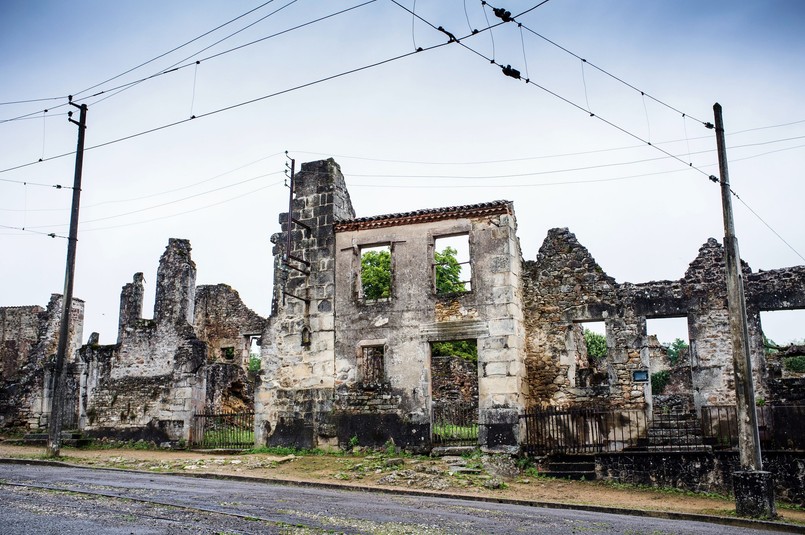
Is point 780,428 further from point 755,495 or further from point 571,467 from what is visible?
point 571,467

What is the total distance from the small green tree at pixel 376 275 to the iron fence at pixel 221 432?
42.8ft

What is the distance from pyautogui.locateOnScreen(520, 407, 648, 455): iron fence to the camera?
19172 mm

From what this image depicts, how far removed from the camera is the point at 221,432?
952 inches

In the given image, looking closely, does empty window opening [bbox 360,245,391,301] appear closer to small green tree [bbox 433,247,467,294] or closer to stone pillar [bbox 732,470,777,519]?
small green tree [bbox 433,247,467,294]

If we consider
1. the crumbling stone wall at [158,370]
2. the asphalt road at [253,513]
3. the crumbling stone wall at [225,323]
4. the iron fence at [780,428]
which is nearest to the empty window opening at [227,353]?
the crumbling stone wall at [225,323]

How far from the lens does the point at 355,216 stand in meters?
24.5

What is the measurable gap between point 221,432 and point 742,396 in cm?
1616

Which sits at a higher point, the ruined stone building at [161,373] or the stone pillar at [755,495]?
the ruined stone building at [161,373]

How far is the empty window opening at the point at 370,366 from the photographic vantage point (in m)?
21.7

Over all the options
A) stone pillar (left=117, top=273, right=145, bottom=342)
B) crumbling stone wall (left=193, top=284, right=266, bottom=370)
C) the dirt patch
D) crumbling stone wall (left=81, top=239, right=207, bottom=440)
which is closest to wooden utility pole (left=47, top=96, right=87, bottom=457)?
the dirt patch

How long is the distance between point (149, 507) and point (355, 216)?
14.5 meters

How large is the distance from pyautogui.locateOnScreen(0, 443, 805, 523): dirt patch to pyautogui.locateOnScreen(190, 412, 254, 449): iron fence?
1.94m

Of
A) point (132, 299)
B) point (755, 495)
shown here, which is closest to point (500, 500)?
point (755, 495)

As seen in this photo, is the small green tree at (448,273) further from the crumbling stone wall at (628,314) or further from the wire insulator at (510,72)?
the wire insulator at (510,72)
